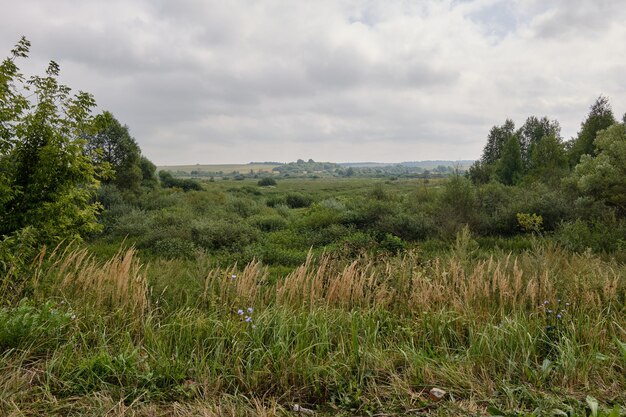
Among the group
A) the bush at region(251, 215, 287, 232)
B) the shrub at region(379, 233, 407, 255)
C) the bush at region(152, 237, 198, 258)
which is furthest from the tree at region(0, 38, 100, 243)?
the bush at region(251, 215, 287, 232)

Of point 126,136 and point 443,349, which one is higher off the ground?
point 126,136

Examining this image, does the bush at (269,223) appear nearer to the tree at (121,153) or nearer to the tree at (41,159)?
the tree at (121,153)

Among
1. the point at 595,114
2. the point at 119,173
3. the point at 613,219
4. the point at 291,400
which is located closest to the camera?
the point at 291,400

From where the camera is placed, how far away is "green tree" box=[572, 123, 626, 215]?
50.7ft

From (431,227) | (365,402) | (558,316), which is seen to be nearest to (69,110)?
(365,402)

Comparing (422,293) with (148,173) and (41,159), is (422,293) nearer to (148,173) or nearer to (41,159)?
(41,159)

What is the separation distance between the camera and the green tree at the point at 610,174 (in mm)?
15445

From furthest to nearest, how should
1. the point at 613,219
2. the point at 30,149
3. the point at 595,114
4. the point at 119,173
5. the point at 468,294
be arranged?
the point at 595,114 → the point at 119,173 → the point at 613,219 → the point at 30,149 → the point at 468,294

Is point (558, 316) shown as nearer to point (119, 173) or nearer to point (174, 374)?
point (174, 374)

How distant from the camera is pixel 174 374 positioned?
113 inches

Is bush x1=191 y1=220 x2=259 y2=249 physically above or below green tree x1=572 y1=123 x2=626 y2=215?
below

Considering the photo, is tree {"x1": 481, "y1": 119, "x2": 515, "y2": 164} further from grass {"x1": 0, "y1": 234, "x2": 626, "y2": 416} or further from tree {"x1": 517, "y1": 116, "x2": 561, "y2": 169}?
grass {"x1": 0, "y1": 234, "x2": 626, "y2": 416}

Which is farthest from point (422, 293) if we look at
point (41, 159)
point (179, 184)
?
point (179, 184)

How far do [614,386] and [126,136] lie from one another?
27.8 m
